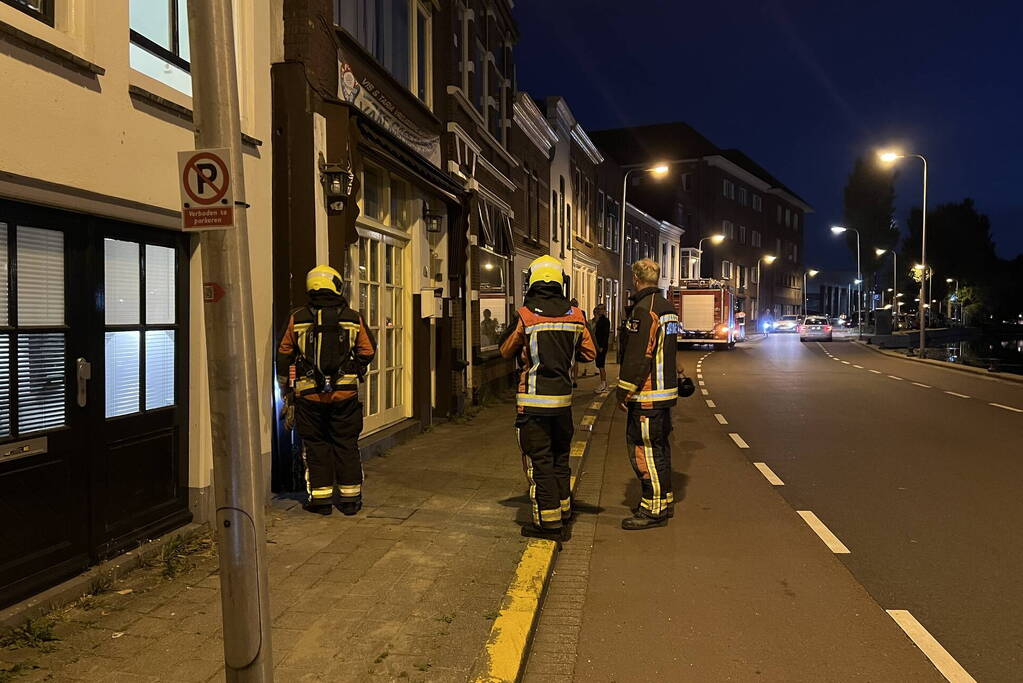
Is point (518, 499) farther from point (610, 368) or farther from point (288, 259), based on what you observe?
point (610, 368)

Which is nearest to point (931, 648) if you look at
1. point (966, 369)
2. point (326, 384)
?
point (326, 384)

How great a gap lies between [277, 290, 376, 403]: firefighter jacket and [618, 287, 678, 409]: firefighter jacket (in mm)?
2184

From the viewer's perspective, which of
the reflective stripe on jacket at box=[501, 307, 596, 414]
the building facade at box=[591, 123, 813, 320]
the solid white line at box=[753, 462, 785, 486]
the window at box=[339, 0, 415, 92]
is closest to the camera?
the reflective stripe on jacket at box=[501, 307, 596, 414]

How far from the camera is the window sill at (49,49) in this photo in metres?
3.81

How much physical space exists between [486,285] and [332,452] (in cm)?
910

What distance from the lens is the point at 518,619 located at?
4.07 meters

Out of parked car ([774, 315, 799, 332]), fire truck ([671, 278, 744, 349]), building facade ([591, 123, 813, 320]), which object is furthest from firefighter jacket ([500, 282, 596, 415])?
parked car ([774, 315, 799, 332])

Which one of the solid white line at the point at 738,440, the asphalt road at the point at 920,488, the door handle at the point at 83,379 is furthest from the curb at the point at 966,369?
the door handle at the point at 83,379

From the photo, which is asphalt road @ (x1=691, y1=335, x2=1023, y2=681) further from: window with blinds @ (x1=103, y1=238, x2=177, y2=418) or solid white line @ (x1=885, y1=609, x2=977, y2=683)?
window with blinds @ (x1=103, y1=238, x2=177, y2=418)

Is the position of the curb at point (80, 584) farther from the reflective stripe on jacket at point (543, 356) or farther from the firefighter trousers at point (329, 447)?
the reflective stripe on jacket at point (543, 356)

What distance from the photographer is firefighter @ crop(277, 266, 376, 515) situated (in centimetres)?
586

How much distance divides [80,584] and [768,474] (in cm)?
658

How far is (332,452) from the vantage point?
6.11 metres

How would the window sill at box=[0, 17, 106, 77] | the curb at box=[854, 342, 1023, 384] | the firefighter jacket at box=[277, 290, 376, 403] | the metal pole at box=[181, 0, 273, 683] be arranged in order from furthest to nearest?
the curb at box=[854, 342, 1023, 384], the firefighter jacket at box=[277, 290, 376, 403], the window sill at box=[0, 17, 106, 77], the metal pole at box=[181, 0, 273, 683]
